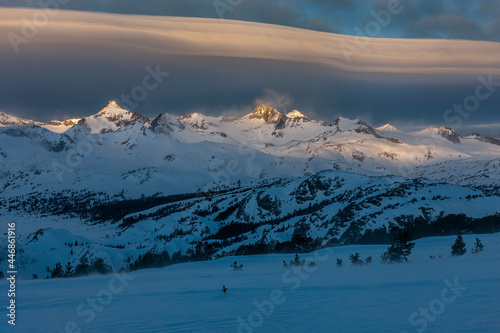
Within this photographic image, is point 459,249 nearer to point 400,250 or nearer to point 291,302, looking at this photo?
point 400,250

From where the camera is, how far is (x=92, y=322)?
3353 cm

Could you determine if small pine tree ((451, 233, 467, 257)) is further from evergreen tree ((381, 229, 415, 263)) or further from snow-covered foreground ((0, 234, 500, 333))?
snow-covered foreground ((0, 234, 500, 333))

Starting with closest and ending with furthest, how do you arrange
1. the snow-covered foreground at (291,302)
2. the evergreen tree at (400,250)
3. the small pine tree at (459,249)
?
the snow-covered foreground at (291,302)
the small pine tree at (459,249)
the evergreen tree at (400,250)

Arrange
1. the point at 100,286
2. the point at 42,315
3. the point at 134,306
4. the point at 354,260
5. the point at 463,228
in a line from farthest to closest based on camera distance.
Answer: the point at 463,228 < the point at 354,260 < the point at 100,286 < the point at 134,306 < the point at 42,315

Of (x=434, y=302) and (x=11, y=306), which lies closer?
(x=434, y=302)

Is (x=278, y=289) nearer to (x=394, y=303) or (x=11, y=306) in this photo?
(x=394, y=303)

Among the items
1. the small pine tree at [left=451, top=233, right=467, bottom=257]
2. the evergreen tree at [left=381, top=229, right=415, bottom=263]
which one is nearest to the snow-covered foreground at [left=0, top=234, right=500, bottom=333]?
the evergreen tree at [left=381, top=229, right=415, bottom=263]

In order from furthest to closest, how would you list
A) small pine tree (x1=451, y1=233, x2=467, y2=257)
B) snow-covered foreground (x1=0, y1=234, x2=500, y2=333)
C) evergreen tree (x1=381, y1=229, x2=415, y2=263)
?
evergreen tree (x1=381, y1=229, x2=415, y2=263)
small pine tree (x1=451, y1=233, x2=467, y2=257)
snow-covered foreground (x1=0, y1=234, x2=500, y2=333)

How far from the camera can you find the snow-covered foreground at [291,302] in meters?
29.5

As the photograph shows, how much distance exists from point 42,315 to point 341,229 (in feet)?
350

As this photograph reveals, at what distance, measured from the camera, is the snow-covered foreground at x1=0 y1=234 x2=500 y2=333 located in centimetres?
2952

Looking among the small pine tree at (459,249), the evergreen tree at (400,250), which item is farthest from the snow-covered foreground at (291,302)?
the small pine tree at (459,249)

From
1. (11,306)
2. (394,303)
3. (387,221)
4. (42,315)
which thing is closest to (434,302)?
(394,303)

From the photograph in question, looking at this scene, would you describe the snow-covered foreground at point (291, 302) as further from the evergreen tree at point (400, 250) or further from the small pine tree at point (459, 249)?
the small pine tree at point (459, 249)
